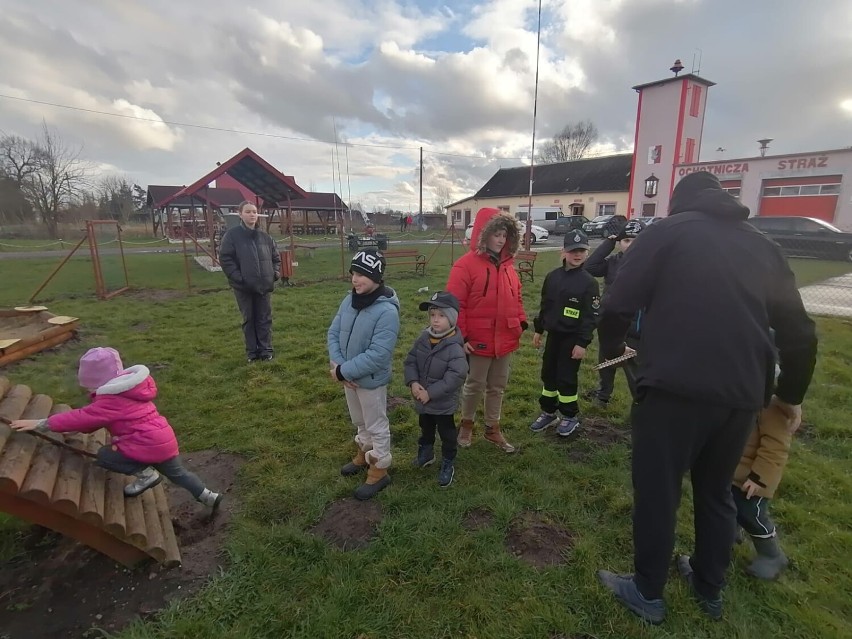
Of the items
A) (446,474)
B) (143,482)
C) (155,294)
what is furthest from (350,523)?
(155,294)

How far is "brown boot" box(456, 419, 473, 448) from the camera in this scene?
385 cm

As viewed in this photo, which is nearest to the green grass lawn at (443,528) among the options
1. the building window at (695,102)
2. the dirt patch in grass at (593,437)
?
the dirt patch in grass at (593,437)

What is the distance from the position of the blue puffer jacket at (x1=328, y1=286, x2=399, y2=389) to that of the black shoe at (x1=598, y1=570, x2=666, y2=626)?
5.81ft

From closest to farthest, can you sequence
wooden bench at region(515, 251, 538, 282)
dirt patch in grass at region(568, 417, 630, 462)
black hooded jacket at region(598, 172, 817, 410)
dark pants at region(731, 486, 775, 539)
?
black hooded jacket at region(598, 172, 817, 410), dark pants at region(731, 486, 775, 539), dirt patch in grass at region(568, 417, 630, 462), wooden bench at region(515, 251, 538, 282)

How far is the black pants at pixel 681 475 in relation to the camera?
188 centimetres

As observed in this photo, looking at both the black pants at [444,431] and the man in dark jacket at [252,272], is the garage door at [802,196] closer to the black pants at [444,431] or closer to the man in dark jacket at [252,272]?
the man in dark jacket at [252,272]

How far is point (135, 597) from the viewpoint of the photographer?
2.38 metres

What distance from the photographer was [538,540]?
279cm

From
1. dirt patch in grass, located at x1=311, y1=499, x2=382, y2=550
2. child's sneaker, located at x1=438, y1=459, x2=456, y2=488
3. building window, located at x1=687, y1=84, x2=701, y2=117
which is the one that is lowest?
dirt patch in grass, located at x1=311, y1=499, x2=382, y2=550

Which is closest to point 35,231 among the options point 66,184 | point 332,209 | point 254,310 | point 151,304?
point 66,184

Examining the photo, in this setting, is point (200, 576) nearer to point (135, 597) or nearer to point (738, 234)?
point (135, 597)

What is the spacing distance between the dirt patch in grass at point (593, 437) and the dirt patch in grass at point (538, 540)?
35.8 inches

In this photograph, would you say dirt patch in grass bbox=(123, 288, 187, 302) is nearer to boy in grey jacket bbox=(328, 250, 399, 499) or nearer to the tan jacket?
boy in grey jacket bbox=(328, 250, 399, 499)

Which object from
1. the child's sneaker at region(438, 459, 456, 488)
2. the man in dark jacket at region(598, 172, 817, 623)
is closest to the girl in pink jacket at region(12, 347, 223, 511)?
the child's sneaker at region(438, 459, 456, 488)
